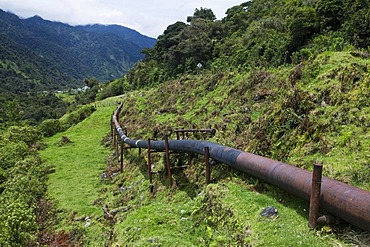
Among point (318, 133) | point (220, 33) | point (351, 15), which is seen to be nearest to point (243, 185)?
point (318, 133)

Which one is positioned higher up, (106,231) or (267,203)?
(267,203)

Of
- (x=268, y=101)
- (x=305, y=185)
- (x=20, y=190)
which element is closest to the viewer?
(x=305, y=185)

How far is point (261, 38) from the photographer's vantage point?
32.9 meters

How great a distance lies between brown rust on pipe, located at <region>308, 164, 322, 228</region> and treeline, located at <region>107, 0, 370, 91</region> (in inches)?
464

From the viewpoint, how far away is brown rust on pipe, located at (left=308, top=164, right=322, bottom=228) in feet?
20.0

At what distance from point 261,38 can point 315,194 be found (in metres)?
29.1

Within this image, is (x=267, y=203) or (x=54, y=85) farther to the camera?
(x=54, y=85)

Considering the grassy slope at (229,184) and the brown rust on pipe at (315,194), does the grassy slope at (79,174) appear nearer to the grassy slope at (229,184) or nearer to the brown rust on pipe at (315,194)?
the grassy slope at (229,184)

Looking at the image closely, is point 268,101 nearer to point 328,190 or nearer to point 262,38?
point 328,190

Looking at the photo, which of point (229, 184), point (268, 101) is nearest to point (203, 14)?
point (268, 101)

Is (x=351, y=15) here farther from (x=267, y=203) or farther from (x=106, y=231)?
(x=106, y=231)

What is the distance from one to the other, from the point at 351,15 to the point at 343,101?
13.4 m

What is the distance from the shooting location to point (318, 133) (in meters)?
10.0

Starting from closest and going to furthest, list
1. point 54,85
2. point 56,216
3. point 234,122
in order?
point 234,122 → point 56,216 → point 54,85
